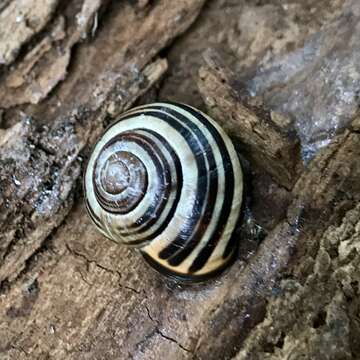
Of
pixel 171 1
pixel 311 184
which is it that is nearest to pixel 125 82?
pixel 171 1

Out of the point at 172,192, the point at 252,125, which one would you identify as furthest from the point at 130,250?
the point at 252,125

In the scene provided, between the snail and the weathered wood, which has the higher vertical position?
the weathered wood

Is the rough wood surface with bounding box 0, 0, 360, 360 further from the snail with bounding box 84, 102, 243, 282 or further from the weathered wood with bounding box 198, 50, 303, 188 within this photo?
the snail with bounding box 84, 102, 243, 282

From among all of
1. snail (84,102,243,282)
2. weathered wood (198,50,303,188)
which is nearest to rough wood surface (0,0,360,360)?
weathered wood (198,50,303,188)

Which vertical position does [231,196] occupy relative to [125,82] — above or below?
below

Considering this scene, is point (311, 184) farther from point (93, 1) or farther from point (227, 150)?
point (93, 1)
